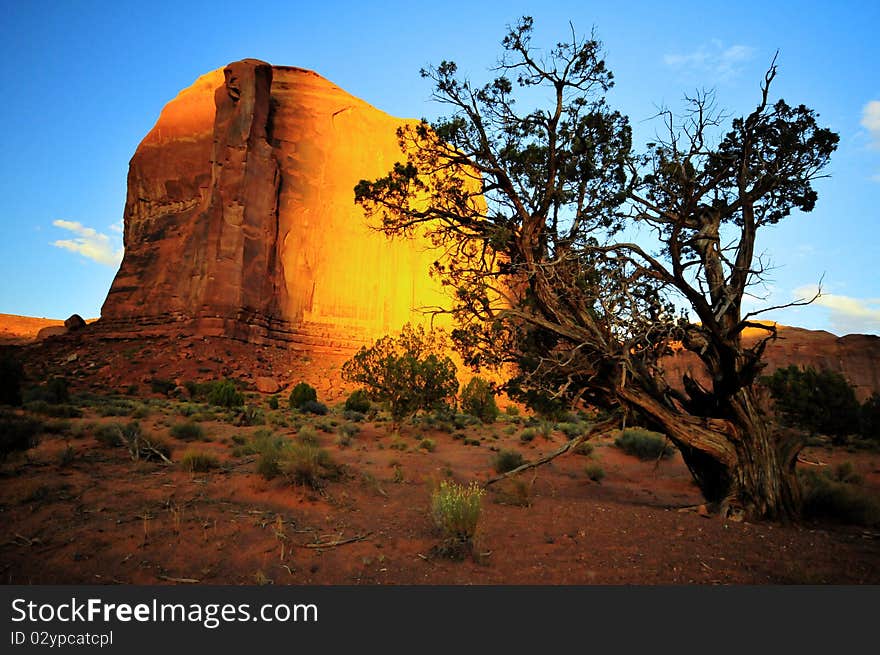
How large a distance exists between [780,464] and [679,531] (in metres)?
2.02

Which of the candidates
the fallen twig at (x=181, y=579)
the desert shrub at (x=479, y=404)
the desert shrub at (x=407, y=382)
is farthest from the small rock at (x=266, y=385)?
the fallen twig at (x=181, y=579)

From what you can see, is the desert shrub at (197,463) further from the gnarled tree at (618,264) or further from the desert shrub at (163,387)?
the desert shrub at (163,387)

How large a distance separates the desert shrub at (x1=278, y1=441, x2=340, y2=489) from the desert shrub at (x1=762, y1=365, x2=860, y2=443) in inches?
744

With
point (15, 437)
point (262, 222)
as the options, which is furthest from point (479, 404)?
point (262, 222)

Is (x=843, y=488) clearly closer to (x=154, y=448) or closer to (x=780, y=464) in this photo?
(x=780, y=464)

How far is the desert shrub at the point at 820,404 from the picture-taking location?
19.6m

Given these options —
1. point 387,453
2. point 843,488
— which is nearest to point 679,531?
point 843,488

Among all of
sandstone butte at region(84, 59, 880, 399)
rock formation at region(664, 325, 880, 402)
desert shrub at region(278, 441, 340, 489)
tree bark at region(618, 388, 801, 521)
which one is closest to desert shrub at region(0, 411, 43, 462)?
desert shrub at region(278, 441, 340, 489)

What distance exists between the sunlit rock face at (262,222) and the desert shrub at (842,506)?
33.9m

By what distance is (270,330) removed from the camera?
146 feet

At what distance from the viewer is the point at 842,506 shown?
6.72 meters

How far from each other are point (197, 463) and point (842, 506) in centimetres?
1028

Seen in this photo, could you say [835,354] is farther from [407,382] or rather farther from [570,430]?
[407,382]

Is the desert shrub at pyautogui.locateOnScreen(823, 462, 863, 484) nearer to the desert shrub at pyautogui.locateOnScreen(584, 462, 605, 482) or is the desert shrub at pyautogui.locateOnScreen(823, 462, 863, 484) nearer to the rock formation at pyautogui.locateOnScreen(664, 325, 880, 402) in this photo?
the desert shrub at pyautogui.locateOnScreen(584, 462, 605, 482)
